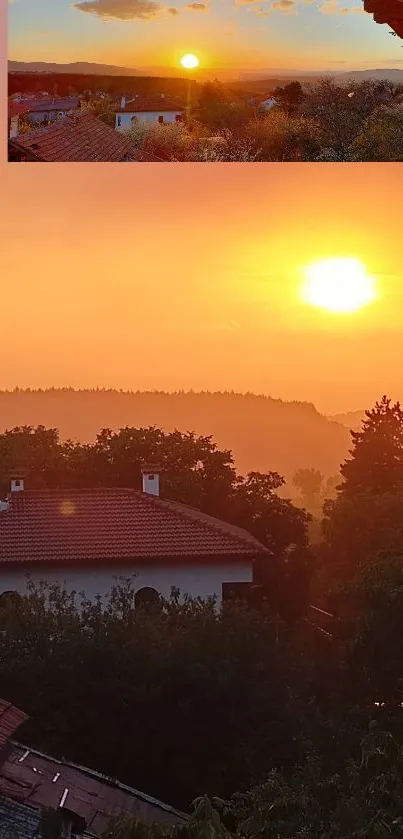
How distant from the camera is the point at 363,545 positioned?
4.71 metres

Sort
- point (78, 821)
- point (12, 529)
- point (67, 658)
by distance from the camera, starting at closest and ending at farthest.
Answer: point (78, 821), point (67, 658), point (12, 529)

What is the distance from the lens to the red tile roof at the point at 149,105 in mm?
4660

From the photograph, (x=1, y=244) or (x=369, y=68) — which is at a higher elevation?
(x=369, y=68)

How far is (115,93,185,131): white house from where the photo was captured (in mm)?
4656

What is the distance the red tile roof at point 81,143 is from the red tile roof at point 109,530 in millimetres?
1356

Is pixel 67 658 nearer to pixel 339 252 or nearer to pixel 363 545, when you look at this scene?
pixel 363 545

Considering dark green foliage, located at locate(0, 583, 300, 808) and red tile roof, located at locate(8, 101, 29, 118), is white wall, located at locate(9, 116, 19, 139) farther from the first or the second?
dark green foliage, located at locate(0, 583, 300, 808)

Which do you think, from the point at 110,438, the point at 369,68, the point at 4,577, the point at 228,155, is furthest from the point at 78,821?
the point at 369,68

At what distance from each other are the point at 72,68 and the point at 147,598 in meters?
2.13

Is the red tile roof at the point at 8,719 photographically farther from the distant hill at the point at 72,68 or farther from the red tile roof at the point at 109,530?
the distant hill at the point at 72,68

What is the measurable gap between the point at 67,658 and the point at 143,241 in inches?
66.8

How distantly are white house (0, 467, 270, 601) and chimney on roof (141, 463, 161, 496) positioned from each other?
0.07 feet

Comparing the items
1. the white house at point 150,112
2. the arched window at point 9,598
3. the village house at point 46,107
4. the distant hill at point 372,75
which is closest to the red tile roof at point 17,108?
the village house at point 46,107

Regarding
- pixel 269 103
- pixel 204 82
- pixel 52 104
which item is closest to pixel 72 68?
pixel 52 104
